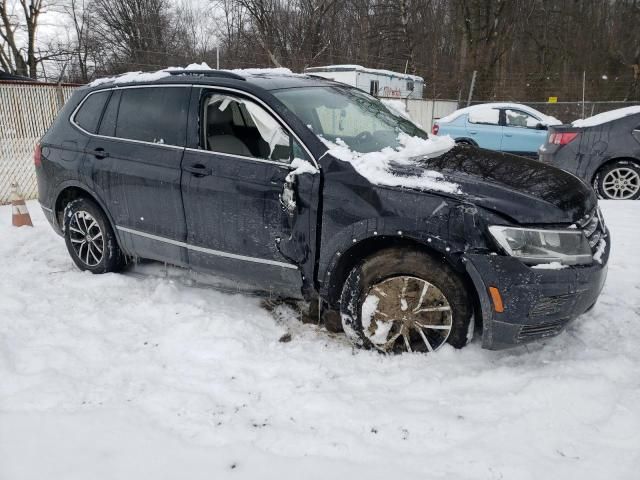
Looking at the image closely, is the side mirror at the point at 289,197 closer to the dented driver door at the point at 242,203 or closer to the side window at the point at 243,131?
the dented driver door at the point at 242,203

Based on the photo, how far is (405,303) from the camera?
300 centimetres

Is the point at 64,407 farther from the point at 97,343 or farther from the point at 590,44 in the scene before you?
the point at 590,44

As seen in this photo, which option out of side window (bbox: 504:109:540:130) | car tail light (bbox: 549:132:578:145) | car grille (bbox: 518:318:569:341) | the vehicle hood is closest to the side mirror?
the vehicle hood

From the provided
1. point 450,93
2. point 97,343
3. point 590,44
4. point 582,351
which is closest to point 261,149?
point 97,343

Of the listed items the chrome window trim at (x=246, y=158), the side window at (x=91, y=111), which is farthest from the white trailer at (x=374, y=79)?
the chrome window trim at (x=246, y=158)

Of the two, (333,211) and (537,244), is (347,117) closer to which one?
(333,211)

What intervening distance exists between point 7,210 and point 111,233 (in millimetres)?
4405

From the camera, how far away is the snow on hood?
2.87 metres

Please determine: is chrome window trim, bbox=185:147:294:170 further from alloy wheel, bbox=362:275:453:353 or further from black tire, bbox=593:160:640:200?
black tire, bbox=593:160:640:200

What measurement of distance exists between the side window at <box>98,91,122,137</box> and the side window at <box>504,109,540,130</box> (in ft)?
32.3

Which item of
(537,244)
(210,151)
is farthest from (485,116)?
(537,244)

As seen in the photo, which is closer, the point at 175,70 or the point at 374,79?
the point at 175,70

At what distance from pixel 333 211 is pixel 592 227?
1568mm

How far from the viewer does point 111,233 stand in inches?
173
